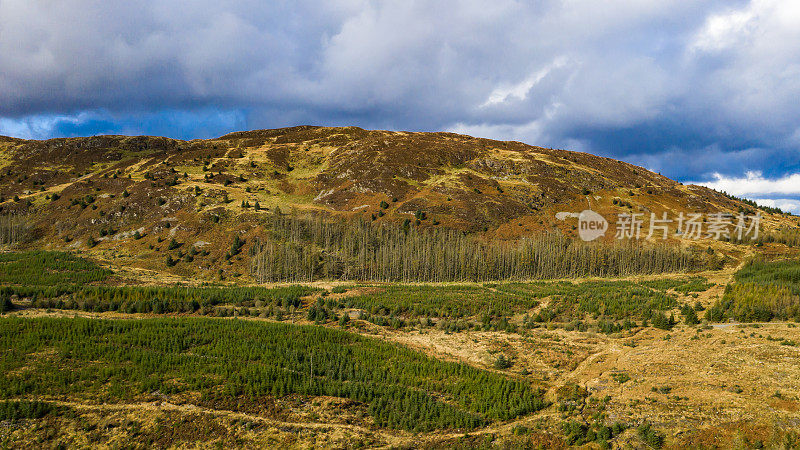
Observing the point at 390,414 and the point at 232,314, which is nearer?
the point at 390,414

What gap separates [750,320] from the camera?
96.8 ft

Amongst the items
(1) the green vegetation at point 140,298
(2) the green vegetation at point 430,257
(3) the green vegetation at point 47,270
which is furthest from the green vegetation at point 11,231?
(1) the green vegetation at point 140,298

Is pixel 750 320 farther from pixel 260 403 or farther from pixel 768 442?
pixel 260 403

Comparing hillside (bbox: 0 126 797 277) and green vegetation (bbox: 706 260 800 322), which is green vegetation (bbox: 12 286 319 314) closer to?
hillside (bbox: 0 126 797 277)

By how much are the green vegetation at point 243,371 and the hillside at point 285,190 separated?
41.1 metres

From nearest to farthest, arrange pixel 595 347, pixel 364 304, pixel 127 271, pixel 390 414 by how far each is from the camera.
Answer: pixel 390 414
pixel 595 347
pixel 364 304
pixel 127 271

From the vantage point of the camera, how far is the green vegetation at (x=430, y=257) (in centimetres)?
6538

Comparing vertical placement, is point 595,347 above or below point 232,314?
above

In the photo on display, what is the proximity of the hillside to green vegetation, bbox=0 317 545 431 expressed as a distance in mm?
41121

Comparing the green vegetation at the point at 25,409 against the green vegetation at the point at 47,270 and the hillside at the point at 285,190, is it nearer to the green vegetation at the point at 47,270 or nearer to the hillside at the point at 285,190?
the green vegetation at the point at 47,270

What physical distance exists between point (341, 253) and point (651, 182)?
10163 centimetres

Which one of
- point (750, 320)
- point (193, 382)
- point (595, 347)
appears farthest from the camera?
point (750, 320)

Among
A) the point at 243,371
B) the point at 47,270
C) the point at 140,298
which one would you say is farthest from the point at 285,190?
the point at 243,371

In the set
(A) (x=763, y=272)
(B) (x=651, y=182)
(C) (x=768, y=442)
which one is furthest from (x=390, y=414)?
(B) (x=651, y=182)
